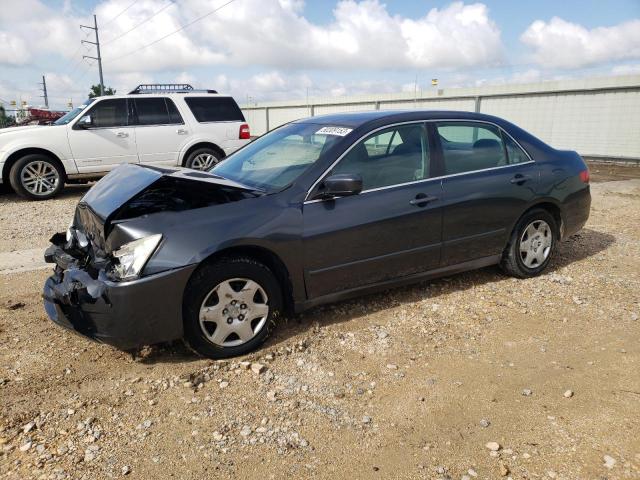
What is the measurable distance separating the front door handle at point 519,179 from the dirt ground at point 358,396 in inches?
42.3

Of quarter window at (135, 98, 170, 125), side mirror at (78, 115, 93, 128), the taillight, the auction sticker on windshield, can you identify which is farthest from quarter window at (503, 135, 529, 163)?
side mirror at (78, 115, 93, 128)

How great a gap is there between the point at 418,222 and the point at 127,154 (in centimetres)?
738

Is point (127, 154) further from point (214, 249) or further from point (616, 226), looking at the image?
point (616, 226)

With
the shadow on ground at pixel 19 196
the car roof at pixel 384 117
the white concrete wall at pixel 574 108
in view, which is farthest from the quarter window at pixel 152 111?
the white concrete wall at pixel 574 108

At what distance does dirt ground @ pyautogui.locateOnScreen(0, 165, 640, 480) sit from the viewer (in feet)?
8.31

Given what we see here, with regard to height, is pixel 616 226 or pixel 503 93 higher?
pixel 503 93

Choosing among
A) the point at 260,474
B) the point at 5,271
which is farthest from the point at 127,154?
the point at 260,474

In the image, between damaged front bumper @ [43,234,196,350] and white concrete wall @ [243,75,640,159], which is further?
white concrete wall @ [243,75,640,159]

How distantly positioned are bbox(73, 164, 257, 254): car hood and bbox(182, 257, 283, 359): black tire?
17.7 inches

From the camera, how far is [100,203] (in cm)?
363

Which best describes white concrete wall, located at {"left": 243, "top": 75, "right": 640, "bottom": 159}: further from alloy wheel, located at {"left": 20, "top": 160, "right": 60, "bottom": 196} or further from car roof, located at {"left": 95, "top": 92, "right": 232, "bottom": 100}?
alloy wheel, located at {"left": 20, "top": 160, "right": 60, "bottom": 196}

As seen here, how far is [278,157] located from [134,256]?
1621 mm

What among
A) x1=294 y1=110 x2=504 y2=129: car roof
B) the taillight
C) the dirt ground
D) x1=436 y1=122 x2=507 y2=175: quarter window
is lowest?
the dirt ground

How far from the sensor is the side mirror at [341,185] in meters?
3.59
